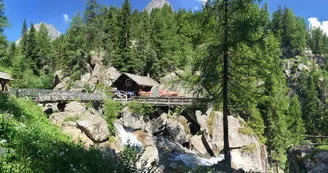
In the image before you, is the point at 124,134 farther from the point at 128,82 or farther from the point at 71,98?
the point at 128,82

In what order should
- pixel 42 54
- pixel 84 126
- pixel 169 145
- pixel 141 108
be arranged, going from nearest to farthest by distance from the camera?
pixel 84 126 < pixel 169 145 < pixel 141 108 < pixel 42 54

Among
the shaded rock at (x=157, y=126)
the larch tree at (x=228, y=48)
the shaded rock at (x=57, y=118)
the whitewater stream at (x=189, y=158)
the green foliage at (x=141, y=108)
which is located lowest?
the whitewater stream at (x=189, y=158)

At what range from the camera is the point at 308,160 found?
11.6 m

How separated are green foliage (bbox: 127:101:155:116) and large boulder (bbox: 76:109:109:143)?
10.0 meters

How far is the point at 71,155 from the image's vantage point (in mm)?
5812

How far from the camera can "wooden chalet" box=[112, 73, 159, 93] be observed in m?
41.0

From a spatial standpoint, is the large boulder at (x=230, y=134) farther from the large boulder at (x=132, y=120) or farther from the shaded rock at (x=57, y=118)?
the shaded rock at (x=57, y=118)

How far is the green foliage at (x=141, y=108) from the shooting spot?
93.4 feet

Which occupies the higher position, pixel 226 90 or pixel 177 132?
pixel 226 90

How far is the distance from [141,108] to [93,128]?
11.8 m

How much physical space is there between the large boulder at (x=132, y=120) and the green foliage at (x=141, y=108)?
0.49 m

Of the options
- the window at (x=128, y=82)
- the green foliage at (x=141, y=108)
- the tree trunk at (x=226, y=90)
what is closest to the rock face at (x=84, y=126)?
the tree trunk at (x=226, y=90)

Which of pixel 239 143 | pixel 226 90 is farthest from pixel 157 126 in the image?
pixel 226 90

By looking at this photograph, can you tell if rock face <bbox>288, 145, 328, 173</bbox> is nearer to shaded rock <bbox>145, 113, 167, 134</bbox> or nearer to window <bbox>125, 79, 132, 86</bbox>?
shaded rock <bbox>145, 113, 167, 134</bbox>
